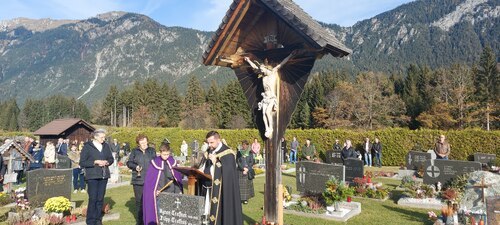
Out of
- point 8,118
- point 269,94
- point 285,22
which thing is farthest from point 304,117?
point 8,118

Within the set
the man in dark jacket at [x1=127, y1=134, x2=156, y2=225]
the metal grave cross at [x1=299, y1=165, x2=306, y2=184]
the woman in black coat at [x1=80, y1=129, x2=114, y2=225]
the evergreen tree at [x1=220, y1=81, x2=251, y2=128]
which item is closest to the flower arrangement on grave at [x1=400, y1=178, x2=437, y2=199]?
the metal grave cross at [x1=299, y1=165, x2=306, y2=184]

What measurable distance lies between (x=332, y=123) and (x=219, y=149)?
46167mm

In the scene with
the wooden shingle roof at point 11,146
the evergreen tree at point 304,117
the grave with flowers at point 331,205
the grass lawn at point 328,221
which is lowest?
the grass lawn at point 328,221

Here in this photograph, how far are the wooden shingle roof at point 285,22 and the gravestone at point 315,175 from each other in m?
5.60

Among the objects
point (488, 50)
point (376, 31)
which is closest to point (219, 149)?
point (488, 50)

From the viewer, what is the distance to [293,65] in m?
6.86

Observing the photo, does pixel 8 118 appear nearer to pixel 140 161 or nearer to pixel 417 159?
pixel 417 159

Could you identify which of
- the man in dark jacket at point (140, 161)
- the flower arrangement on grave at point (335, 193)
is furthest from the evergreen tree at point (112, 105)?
the flower arrangement on grave at point (335, 193)

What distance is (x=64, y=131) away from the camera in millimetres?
38812

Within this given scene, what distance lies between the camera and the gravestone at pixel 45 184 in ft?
32.6

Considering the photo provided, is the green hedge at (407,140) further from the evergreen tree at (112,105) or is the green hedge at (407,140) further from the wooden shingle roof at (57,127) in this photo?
the evergreen tree at (112,105)

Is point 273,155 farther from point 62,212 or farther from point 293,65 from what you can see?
point 62,212

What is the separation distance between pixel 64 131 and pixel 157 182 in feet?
117

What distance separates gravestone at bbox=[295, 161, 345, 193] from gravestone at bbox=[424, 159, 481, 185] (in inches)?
124
